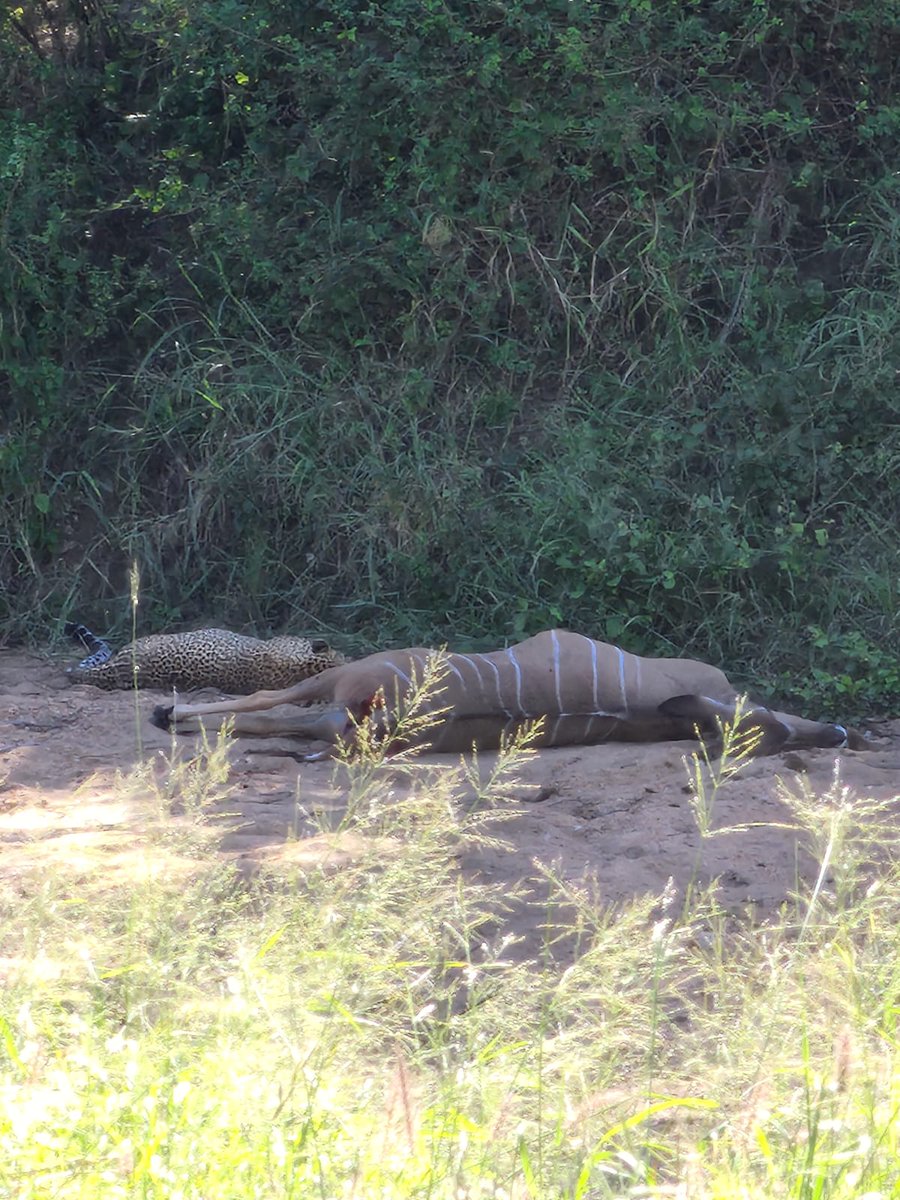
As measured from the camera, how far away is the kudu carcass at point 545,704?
572 cm

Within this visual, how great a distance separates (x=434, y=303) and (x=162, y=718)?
279 cm

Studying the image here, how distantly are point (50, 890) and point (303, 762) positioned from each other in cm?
304

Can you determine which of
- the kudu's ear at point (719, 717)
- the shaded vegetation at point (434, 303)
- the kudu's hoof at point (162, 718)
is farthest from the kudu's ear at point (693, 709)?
the kudu's hoof at point (162, 718)

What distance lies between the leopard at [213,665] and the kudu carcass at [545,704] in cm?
57

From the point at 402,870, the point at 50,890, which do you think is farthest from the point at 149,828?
the point at 402,870

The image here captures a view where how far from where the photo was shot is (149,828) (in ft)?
9.41

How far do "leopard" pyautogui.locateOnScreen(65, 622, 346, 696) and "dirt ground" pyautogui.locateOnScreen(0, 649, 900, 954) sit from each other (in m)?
0.22

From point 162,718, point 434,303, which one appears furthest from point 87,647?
point 434,303

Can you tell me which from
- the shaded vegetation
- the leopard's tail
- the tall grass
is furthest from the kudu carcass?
the tall grass

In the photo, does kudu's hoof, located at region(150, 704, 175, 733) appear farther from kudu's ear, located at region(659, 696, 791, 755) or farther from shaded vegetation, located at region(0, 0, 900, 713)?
kudu's ear, located at region(659, 696, 791, 755)

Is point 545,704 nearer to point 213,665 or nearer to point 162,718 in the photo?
point 162,718

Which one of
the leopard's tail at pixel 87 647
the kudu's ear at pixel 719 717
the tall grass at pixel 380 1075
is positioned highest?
the tall grass at pixel 380 1075

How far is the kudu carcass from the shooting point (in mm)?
5723

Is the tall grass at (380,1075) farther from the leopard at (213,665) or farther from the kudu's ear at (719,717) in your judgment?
the leopard at (213,665)
